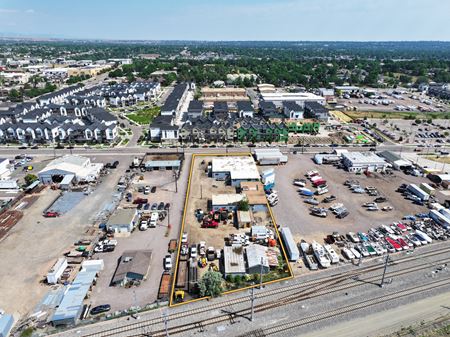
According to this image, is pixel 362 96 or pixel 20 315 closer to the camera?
pixel 20 315

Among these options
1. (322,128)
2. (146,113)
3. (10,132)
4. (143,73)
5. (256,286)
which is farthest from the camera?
(143,73)

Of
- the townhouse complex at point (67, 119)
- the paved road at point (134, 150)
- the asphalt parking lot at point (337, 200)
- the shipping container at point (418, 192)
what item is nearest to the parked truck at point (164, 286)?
Answer: the asphalt parking lot at point (337, 200)

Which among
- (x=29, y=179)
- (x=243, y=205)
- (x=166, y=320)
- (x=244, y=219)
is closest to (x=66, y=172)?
(x=29, y=179)

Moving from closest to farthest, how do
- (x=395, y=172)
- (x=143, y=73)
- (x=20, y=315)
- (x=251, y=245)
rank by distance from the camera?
(x=20, y=315), (x=251, y=245), (x=395, y=172), (x=143, y=73)

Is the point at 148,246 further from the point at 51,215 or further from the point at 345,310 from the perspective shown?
the point at 345,310

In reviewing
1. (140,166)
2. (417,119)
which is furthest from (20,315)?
(417,119)

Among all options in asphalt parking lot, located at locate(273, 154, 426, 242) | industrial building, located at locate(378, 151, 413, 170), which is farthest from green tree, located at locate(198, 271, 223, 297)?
industrial building, located at locate(378, 151, 413, 170)

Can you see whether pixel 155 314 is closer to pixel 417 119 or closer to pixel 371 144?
pixel 371 144
